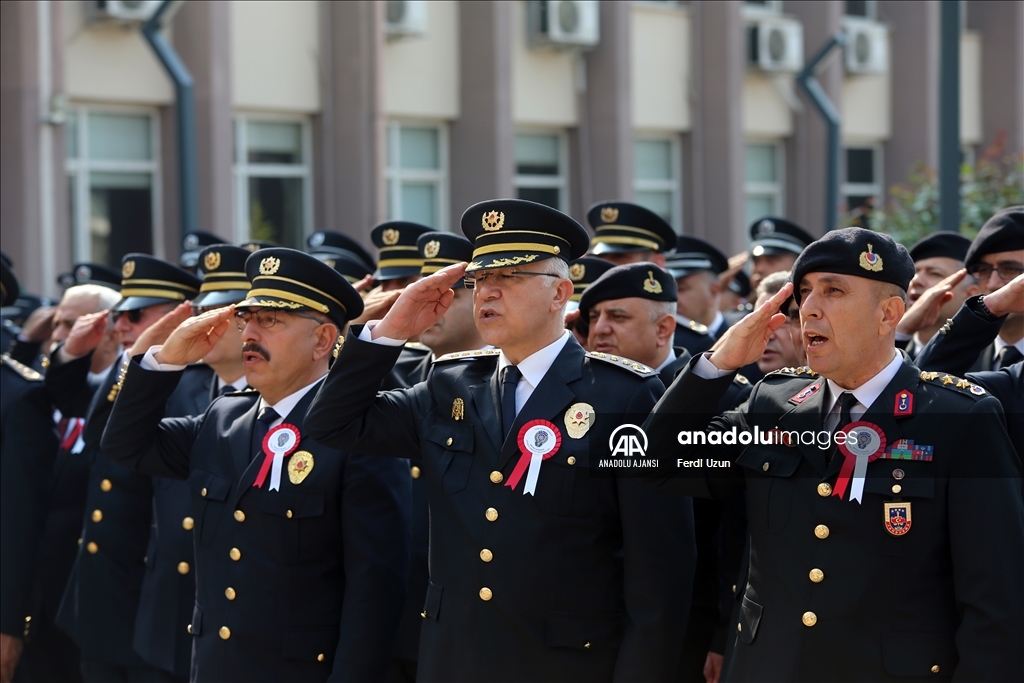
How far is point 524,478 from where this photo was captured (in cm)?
358

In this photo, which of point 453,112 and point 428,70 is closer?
point 428,70

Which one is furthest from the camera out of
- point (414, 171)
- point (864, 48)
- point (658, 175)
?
point (864, 48)

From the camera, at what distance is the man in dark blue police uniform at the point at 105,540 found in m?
5.08

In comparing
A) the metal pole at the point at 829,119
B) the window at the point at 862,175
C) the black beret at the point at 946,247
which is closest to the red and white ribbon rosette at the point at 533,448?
the black beret at the point at 946,247

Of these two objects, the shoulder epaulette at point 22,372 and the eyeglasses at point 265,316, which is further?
the shoulder epaulette at point 22,372

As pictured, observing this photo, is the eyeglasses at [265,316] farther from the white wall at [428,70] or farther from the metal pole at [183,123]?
the white wall at [428,70]

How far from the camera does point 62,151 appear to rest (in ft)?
41.4

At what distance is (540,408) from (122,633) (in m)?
2.30

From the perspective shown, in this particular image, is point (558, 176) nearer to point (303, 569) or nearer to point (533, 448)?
point (303, 569)

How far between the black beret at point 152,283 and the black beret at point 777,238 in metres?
3.50

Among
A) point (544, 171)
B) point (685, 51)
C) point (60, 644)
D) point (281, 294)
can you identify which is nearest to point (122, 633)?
point (60, 644)

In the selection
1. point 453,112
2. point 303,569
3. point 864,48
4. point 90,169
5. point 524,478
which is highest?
point 864,48

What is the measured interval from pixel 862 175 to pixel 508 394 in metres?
19.0

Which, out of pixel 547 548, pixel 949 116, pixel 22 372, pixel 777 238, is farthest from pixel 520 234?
pixel 777 238
